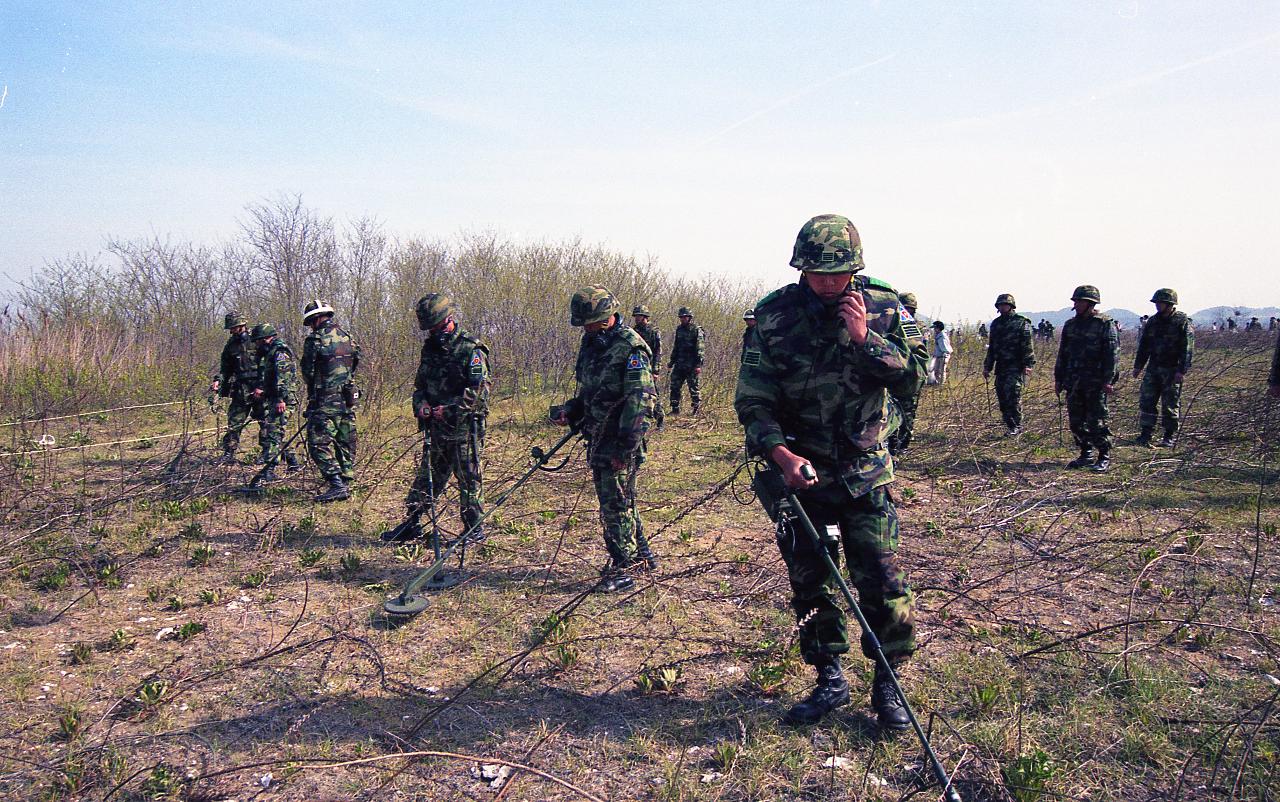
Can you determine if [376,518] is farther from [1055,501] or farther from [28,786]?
[1055,501]

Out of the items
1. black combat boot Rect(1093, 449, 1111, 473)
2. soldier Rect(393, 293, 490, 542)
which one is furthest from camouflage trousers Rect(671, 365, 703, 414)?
soldier Rect(393, 293, 490, 542)

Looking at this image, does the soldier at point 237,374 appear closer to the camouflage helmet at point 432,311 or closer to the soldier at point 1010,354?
the camouflage helmet at point 432,311

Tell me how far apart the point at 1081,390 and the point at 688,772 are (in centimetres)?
730

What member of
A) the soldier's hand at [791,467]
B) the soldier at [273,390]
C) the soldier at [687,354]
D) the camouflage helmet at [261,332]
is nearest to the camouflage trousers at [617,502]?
the soldier's hand at [791,467]

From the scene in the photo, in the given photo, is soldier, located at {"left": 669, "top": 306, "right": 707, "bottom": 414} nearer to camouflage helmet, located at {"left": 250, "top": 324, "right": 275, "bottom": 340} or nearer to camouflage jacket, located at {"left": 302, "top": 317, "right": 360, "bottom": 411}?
camouflage jacket, located at {"left": 302, "top": 317, "right": 360, "bottom": 411}

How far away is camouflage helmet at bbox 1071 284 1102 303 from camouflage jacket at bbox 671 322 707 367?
625 centimetres

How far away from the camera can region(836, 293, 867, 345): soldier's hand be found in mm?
2713

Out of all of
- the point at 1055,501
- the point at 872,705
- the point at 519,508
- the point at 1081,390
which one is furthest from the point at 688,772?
the point at 1081,390

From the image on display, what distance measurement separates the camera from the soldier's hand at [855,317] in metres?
2.71

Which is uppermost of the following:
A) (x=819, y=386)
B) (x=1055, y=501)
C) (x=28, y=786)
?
(x=819, y=386)

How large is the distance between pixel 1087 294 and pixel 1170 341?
146 cm

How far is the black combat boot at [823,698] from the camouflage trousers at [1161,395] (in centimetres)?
781

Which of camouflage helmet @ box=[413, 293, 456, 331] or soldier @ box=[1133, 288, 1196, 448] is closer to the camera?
camouflage helmet @ box=[413, 293, 456, 331]

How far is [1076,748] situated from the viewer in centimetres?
285
